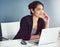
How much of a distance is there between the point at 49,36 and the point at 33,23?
0.26 meters

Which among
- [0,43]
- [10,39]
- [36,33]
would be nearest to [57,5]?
[36,33]

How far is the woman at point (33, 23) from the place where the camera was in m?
1.96

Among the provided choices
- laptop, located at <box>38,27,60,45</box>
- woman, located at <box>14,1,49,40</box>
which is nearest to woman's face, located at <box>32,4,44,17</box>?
woman, located at <box>14,1,49,40</box>

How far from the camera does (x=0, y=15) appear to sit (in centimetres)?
183

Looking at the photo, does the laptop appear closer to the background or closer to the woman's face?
the background

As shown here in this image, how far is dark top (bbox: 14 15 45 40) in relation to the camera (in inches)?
76.8

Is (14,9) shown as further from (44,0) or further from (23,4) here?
(44,0)

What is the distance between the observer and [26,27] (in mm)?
1975

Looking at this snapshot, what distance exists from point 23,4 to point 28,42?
46 cm

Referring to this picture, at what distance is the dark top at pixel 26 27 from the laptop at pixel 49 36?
0.08 meters

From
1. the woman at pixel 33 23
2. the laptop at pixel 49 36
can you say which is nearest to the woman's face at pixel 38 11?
the woman at pixel 33 23

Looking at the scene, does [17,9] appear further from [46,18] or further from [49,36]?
[49,36]

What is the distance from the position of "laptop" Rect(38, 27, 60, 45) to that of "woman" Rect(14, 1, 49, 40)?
0.23 feet

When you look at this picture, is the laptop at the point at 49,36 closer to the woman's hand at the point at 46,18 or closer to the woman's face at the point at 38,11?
the woman's hand at the point at 46,18
